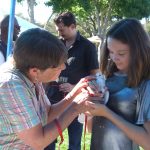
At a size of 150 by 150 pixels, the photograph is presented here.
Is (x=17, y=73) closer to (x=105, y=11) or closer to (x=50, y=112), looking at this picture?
(x=50, y=112)

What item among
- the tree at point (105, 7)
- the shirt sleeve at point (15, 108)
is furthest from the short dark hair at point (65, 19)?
the tree at point (105, 7)

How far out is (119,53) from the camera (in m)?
1.97

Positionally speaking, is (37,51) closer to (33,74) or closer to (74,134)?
(33,74)

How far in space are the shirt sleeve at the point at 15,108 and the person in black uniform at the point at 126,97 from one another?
0.34 meters

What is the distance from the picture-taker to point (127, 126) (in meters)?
1.82

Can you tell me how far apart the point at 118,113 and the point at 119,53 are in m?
0.29

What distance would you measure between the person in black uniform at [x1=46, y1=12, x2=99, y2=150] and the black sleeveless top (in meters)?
2.21

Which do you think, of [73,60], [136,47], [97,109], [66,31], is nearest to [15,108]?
[97,109]

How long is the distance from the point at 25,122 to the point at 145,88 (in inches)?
22.7

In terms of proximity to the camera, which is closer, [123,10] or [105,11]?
[123,10]

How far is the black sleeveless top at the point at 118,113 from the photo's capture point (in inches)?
74.1

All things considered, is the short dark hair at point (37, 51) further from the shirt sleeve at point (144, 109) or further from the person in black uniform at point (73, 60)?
the person in black uniform at point (73, 60)

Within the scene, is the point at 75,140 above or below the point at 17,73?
below

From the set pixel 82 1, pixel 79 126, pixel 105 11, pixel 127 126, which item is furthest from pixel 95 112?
pixel 105 11
